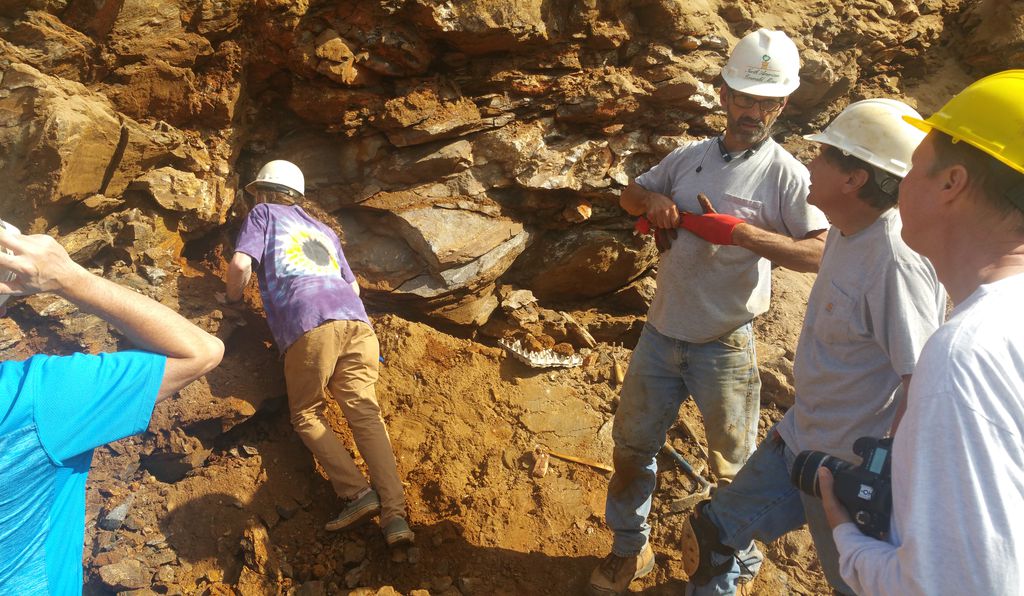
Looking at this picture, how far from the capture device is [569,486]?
4.25m

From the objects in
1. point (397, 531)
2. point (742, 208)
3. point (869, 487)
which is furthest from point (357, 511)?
point (869, 487)

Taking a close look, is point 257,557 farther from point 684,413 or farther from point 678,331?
point 684,413

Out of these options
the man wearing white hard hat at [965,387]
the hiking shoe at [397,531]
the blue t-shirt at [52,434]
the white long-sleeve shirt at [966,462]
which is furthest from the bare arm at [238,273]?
the white long-sleeve shirt at [966,462]

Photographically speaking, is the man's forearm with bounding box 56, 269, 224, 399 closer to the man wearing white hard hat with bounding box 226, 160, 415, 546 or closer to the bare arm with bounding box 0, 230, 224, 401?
the bare arm with bounding box 0, 230, 224, 401

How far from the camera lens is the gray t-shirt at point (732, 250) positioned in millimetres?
3078

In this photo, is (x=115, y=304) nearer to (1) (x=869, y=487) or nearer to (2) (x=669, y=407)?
(1) (x=869, y=487)

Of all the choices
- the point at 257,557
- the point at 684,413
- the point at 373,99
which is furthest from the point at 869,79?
the point at 257,557

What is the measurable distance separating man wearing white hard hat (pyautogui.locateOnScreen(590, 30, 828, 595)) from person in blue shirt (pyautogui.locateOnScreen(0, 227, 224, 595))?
2156 millimetres

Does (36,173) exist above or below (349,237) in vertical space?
above

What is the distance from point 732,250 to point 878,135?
0.95 metres

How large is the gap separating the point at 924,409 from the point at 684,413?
3661mm

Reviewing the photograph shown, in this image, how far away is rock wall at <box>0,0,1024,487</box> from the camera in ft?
12.6

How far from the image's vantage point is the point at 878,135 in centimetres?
229

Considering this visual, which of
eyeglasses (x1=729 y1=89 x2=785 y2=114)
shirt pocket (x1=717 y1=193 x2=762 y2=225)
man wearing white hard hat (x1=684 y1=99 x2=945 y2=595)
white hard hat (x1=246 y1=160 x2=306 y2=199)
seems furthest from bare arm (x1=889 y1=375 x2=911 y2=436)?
white hard hat (x1=246 y1=160 x2=306 y2=199)
